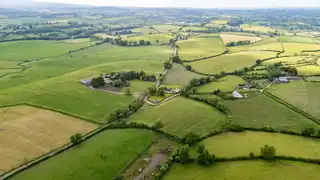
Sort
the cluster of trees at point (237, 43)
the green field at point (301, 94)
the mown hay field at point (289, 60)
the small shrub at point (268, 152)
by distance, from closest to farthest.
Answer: the small shrub at point (268, 152), the green field at point (301, 94), the mown hay field at point (289, 60), the cluster of trees at point (237, 43)

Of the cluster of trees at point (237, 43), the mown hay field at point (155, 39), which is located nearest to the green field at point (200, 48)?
the cluster of trees at point (237, 43)

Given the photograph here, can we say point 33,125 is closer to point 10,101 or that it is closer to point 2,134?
point 2,134

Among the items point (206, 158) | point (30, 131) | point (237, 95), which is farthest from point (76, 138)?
point (237, 95)

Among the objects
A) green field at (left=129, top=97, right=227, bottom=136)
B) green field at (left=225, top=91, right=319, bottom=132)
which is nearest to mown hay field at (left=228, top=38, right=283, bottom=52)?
green field at (left=225, top=91, right=319, bottom=132)

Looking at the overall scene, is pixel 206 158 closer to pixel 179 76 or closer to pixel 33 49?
pixel 179 76

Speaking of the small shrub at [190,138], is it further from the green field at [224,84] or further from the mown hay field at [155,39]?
the mown hay field at [155,39]
